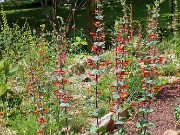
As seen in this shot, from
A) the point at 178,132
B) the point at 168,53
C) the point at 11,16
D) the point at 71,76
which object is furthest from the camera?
Result: the point at 11,16

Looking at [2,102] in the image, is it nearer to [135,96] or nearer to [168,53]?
[135,96]

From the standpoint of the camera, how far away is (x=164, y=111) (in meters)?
4.99

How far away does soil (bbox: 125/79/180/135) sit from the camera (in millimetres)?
4477

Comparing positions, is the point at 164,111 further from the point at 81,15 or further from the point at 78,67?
the point at 81,15

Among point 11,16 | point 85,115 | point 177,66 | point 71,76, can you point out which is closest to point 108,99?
point 85,115

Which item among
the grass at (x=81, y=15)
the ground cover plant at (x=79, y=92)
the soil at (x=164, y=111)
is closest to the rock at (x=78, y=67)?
the ground cover plant at (x=79, y=92)

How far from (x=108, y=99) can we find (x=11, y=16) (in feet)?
39.2

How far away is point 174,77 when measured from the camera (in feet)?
21.4

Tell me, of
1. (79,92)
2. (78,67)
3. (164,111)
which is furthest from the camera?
(78,67)

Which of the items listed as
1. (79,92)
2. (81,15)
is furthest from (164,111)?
(81,15)

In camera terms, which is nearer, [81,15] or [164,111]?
[164,111]

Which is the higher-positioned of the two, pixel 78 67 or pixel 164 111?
pixel 78 67

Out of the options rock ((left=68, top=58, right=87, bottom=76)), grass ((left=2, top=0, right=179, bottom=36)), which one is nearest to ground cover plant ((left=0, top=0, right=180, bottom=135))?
rock ((left=68, top=58, right=87, bottom=76))

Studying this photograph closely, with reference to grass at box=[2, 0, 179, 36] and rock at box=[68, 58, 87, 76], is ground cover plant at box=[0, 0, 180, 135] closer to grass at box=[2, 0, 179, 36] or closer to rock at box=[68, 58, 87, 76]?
rock at box=[68, 58, 87, 76]
